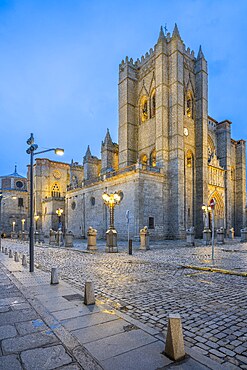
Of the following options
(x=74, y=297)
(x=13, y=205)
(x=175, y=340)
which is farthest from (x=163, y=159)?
(x=13, y=205)

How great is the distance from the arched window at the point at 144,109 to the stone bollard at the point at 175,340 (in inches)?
1276

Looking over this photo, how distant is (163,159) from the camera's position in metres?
28.0

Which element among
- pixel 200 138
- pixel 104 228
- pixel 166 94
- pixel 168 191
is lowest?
pixel 104 228

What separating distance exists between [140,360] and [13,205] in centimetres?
5372

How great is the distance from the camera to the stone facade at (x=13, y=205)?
49969mm

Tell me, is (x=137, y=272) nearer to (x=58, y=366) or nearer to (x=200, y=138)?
(x=58, y=366)

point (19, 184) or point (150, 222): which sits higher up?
point (19, 184)

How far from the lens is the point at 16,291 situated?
19.2 ft

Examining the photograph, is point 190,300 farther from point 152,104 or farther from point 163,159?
point 152,104

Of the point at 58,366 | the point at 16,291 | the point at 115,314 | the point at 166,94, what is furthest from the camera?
the point at 166,94

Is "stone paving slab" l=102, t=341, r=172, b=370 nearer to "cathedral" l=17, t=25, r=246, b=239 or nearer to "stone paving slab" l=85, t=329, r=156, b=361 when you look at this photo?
"stone paving slab" l=85, t=329, r=156, b=361

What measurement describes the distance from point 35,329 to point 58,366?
44.9 inches

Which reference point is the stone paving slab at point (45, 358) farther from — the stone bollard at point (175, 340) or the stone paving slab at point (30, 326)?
the stone bollard at point (175, 340)

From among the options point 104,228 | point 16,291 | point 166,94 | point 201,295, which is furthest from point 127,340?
point 166,94
